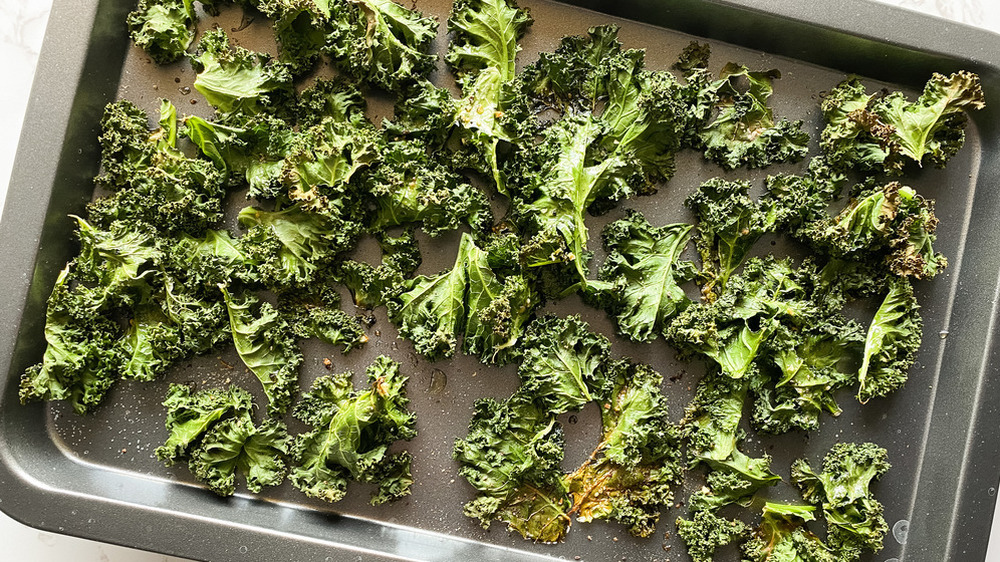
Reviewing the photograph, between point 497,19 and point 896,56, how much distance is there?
1.68 m

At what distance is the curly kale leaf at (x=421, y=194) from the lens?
276 cm

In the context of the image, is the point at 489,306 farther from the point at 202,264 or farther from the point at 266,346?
the point at 202,264

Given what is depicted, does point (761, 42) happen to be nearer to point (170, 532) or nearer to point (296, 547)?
point (296, 547)

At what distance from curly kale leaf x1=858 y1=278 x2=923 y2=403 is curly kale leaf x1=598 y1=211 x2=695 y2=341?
0.80m

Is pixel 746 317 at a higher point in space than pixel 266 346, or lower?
higher

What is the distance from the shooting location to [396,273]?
2.83 meters

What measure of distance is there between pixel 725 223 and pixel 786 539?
1336mm

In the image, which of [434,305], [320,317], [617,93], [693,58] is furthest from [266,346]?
[693,58]

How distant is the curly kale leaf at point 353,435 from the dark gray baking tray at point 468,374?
0.38 feet

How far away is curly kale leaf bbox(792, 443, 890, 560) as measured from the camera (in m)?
2.84

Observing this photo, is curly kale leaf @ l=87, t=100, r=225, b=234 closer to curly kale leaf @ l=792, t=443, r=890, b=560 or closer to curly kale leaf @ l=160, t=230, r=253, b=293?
curly kale leaf @ l=160, t=230, r=253, b=293

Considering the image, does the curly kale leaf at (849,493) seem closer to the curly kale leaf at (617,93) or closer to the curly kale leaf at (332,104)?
the curly kale leaf at (617,93)

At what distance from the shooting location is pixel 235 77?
2.82 meters

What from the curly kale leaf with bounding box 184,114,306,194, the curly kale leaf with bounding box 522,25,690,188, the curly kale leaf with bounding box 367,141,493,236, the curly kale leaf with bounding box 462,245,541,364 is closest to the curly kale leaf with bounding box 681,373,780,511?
the curly kale leaf with bounding box 462,245,541,364
